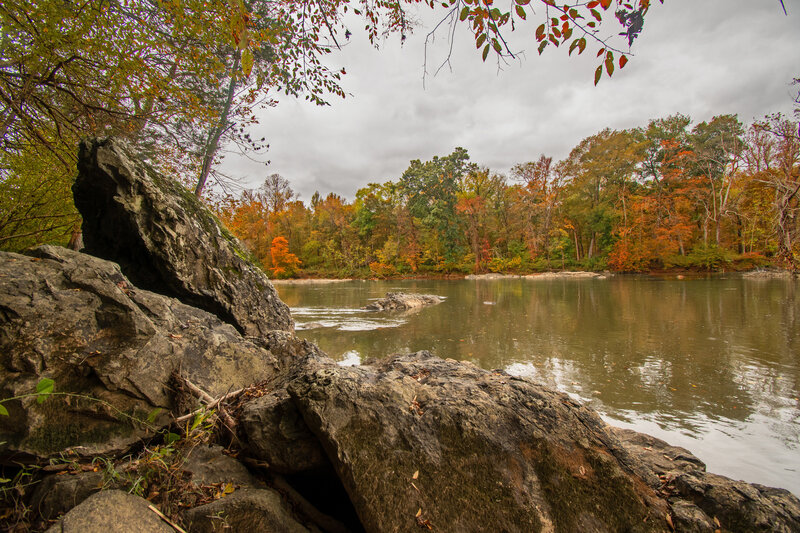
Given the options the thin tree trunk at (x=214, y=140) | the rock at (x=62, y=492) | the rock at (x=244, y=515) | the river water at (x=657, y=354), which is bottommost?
the river water at (x=657, y=354)

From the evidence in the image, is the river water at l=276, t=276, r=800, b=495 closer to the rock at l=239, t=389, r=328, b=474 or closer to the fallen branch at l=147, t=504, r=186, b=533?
the rock at l=239, t=389, r=328, b=474

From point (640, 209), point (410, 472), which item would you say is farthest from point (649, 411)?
point (640, 209)

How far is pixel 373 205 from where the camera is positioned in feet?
161

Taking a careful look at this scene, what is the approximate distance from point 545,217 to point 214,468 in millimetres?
41182

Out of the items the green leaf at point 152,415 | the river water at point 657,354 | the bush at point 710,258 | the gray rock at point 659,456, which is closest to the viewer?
the green leaf at point 152,415

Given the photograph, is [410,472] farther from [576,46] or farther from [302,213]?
[302,213]

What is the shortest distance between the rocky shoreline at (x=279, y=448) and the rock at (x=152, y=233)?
1.24m

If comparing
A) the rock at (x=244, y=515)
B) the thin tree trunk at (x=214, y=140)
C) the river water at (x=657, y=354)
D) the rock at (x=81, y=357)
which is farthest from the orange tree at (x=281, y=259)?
the rock at (x=244, y=515)

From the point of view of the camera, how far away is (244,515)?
1440 millimetres

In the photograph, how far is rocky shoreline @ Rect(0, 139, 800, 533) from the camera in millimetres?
1485

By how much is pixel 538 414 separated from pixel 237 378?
2245mm

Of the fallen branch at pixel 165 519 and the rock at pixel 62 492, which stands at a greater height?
the rock at pixel 62 492

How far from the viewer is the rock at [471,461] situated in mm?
1594

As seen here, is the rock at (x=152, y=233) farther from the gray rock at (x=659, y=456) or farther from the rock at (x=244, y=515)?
the gray rock at (x=659, y=456)
